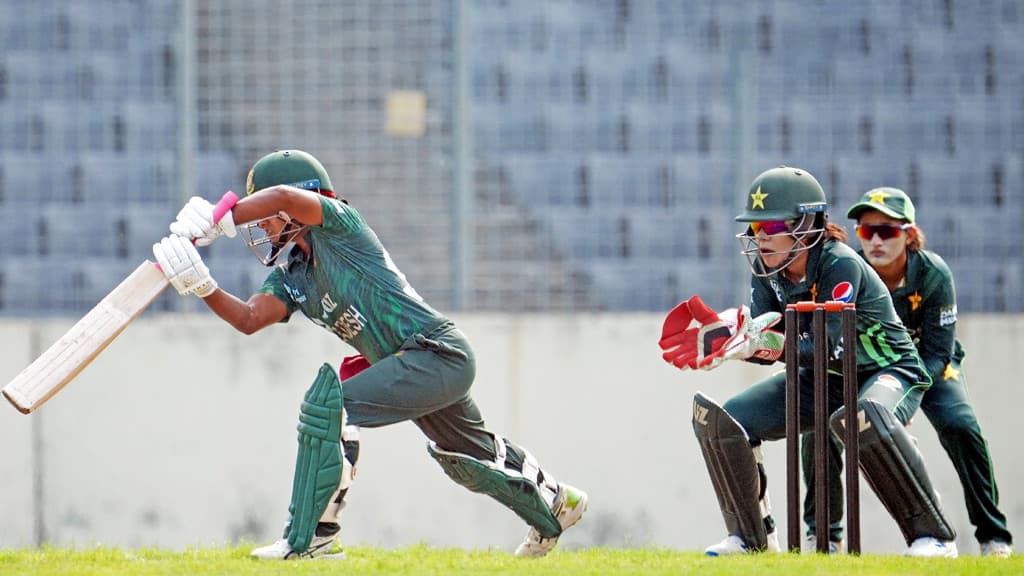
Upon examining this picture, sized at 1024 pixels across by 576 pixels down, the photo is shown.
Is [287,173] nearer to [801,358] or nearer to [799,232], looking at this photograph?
[799,232]

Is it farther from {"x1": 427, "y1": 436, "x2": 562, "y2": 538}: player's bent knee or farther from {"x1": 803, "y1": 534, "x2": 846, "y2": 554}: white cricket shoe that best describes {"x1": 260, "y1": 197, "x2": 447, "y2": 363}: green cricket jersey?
{"x1": 803, "y1": 534, "x2": 846, "y2": 554}: white cricket shoe

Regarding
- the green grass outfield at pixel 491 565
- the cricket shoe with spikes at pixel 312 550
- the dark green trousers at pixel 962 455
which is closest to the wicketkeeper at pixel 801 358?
the green grass outfield at pixel 491 565

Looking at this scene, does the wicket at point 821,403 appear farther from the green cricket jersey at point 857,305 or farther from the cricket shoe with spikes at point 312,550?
the cricket shoe with spikes at point 312,550

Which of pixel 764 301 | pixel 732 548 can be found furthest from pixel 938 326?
pixel 732 548

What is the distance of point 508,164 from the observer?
10344 millimetres

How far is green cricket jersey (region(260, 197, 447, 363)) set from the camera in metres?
7.28

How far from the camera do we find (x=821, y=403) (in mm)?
7102

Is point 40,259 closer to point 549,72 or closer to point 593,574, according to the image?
point 549,72

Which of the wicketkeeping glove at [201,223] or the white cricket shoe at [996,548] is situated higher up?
the wicketkeeping glove at [201,223]

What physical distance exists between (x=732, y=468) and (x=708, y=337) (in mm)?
572

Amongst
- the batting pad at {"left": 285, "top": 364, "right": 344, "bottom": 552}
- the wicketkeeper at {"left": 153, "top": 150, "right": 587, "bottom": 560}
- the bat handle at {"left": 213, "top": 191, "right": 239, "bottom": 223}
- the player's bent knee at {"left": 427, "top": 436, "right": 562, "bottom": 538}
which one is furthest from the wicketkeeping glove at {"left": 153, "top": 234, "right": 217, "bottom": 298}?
the player's bent knee at {"left": 427, "top": 436, "right": 562, "bottom": 538}

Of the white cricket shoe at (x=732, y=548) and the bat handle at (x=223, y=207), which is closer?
the bat handle at (x=223, y=207)

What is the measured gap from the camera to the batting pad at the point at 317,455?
687cm

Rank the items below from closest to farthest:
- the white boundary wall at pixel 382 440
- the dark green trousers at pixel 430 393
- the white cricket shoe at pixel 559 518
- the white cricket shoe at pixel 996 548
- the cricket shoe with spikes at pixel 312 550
→ the cricket shoe with spikes at pixel 312 550 < the dark green trousers at pixel 430 393 < the white cricket shoe at pixel 559 518 < the white cricket shoe at pixel 996 548 < the white boundary wall at pixel 382 440
